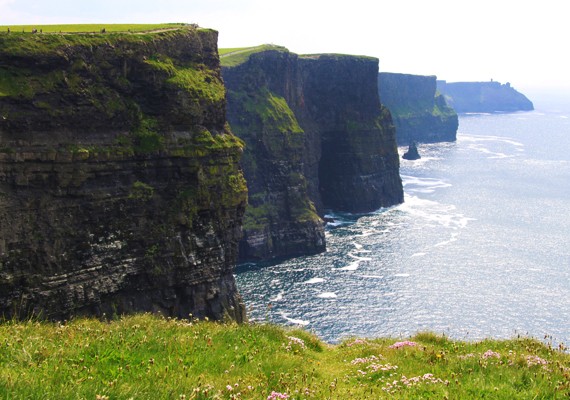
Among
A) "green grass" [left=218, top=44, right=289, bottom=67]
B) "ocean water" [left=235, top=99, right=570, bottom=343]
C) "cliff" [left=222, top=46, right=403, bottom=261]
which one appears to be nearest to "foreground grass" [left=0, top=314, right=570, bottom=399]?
"ocean water" [left=235, top=99, right=570, bottom=343]

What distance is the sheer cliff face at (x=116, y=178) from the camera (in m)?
36.4

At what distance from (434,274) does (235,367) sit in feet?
247

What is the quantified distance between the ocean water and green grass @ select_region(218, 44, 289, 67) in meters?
45.7

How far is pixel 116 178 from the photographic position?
4200 centimetres

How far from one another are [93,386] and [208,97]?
146 ft

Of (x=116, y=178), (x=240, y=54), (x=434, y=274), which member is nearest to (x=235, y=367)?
(x=116, y=178)

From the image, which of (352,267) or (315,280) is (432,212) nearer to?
(352,267)

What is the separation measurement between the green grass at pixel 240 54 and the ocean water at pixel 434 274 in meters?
45.7

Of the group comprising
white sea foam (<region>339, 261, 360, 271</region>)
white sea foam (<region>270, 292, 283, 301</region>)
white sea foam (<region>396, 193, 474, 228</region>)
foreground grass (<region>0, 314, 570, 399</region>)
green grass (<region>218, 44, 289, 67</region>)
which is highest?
green grass (<region>218, 44, 289, 67</region>)

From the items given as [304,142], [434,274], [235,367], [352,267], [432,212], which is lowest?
[352,267]

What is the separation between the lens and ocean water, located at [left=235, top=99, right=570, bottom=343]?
62.7m

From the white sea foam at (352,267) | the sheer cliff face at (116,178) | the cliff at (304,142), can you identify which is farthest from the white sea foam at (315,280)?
the sheer cliff face at (116,178)

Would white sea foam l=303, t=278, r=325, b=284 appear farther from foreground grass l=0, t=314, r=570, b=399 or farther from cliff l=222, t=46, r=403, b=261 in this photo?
foreground grass l=0, t=314, r=570, b=399

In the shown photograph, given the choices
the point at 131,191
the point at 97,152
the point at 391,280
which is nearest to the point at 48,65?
the point at 97,152
